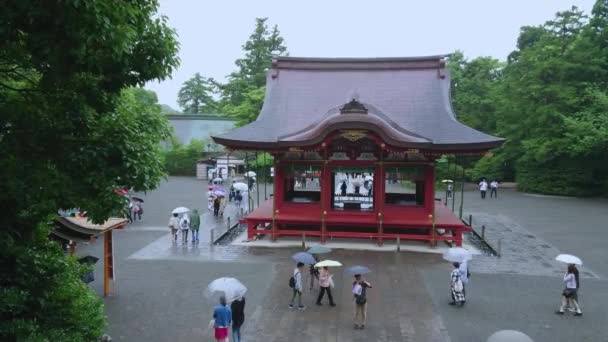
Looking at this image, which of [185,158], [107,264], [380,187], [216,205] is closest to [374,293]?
[380,187]

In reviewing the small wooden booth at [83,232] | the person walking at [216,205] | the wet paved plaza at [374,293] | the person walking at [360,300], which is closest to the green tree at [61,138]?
the small wooden booth at [83,232]

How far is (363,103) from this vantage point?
20203mm

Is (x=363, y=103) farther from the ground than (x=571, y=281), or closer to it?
farther from the ground

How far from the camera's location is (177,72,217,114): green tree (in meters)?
77.6

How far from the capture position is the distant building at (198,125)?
58.5 metres

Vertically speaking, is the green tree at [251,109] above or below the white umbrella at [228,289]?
above

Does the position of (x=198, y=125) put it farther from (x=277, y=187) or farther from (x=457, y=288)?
(x=457, y=288)

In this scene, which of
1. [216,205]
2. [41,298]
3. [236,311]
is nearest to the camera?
[41,298]

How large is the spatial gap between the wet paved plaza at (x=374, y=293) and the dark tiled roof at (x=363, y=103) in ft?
14.1

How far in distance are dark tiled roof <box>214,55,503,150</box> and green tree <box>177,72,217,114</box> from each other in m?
56.3

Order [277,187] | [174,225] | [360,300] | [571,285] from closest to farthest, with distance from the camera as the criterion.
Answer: [360,300] < [571,285] < [174,225] < [277,187]

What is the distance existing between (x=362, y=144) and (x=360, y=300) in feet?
30.9

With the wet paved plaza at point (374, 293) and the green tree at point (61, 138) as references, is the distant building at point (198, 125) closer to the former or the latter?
the wet paved plaza at point (374, 293)

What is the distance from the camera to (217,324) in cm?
841
